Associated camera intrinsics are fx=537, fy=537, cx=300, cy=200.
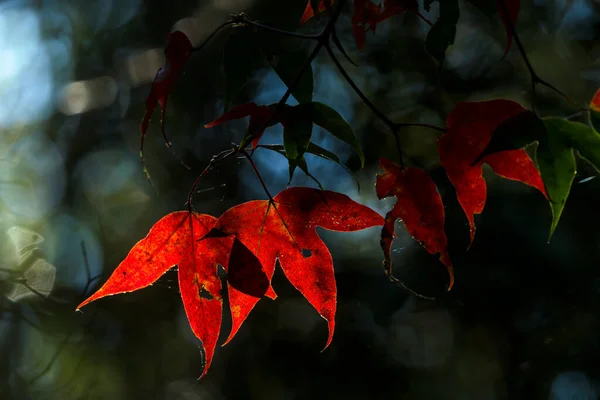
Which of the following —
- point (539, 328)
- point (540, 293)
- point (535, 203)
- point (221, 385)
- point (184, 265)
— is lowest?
point (221, 385)

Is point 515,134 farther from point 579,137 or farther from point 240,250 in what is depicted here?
point 240,250

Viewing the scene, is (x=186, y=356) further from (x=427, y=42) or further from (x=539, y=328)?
(x=427, y=42)

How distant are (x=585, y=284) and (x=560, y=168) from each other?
74.4 inches

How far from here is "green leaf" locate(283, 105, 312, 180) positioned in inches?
15.2

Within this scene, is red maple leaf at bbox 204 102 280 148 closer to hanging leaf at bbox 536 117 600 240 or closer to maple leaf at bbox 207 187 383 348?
maple leaf at bbox 207 187 383 348

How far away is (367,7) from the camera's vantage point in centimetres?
47

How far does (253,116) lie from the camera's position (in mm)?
408

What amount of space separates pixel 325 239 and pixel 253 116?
1.76 meters

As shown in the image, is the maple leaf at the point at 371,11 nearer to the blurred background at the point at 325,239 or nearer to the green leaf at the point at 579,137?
the green leaf at the point at 579,137

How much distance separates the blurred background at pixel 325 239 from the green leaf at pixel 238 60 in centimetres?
145

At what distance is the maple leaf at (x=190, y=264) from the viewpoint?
0.43 m

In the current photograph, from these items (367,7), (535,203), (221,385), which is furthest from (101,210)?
(367,7)

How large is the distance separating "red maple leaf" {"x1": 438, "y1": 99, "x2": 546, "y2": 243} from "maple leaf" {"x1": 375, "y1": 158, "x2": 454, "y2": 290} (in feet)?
0.06

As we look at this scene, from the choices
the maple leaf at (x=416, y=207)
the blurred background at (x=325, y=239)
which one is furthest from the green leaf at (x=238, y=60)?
the blurred background at (x=325, y=239)
